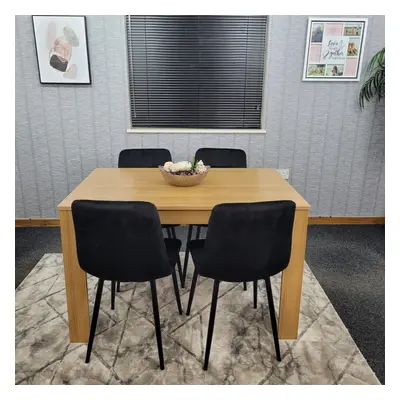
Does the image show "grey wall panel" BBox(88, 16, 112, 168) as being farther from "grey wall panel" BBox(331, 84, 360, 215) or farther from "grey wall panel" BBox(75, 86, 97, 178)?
"grey wall panel" BBox(331, 84, 360, 215)

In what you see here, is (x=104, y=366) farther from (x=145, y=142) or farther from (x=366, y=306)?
(x=145, y=142)


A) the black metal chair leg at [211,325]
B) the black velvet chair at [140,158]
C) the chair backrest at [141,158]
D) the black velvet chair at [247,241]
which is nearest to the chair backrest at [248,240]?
the black velvet chair at [247,241]

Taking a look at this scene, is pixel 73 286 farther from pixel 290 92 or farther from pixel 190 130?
pixel 290 92

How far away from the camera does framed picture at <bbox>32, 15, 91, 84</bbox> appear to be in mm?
Answer: 2803

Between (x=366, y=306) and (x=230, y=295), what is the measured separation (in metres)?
0.84

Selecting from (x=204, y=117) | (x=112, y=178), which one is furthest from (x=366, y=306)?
(x=204, y=117)

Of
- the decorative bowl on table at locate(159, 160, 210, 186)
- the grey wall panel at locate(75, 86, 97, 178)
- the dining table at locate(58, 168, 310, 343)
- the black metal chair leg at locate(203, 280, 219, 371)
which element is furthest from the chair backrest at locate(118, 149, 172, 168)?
the black metal chair leg at locate(203, 280, 219, 371)

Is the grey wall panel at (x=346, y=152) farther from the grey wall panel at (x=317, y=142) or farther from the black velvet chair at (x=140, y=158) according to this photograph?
the black velvet chair at (x=140, y=158)

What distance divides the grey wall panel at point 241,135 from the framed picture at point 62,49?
0.22 feet

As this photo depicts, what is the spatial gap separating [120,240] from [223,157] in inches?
53.0

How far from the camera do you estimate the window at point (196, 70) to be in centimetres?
293

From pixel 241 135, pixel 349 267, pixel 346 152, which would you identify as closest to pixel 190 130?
pixel 241 135

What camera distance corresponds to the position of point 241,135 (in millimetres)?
3174
